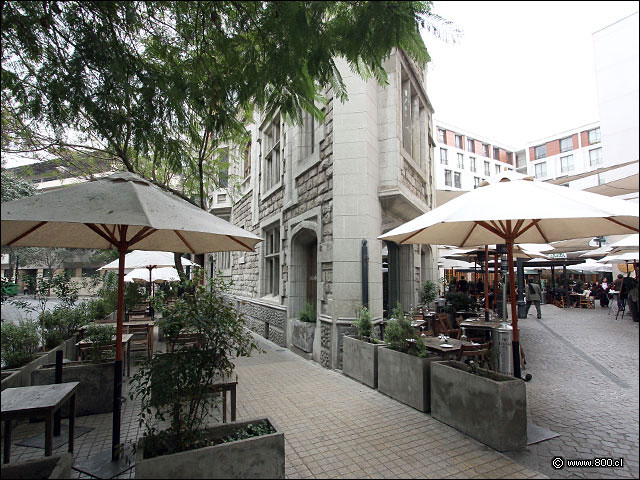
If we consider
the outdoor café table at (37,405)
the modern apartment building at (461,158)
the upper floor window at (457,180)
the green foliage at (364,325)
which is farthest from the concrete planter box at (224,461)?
the upper floor window at (457,180)

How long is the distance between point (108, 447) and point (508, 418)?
177 inches

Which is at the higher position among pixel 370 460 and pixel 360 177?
pixel 360 177

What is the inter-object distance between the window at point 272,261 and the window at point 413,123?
500 centimetres

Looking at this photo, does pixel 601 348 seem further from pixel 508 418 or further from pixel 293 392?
pixel 293 392

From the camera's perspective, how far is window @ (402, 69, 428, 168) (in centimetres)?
1055

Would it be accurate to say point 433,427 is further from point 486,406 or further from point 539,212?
point 539,212

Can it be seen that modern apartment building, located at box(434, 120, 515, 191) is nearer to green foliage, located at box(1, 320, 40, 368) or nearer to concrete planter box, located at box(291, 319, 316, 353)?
concrete planter box, located at box(291, 319, 316, 353)

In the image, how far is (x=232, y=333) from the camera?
3363 mm

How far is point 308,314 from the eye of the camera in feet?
30.2

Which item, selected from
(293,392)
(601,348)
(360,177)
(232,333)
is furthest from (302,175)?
(601,348)

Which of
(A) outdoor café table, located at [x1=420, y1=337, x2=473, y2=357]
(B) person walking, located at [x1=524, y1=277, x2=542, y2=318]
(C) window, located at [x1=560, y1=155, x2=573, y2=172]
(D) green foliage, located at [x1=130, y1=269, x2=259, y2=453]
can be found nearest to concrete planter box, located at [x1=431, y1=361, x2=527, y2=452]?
(A) outdoor café table, located at [x1=420, y1=337, x2=473, y2=357]

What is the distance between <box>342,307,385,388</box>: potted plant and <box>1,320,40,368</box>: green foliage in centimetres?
517

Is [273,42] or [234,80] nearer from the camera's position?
[273,42]

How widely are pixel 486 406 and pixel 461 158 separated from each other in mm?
45019
